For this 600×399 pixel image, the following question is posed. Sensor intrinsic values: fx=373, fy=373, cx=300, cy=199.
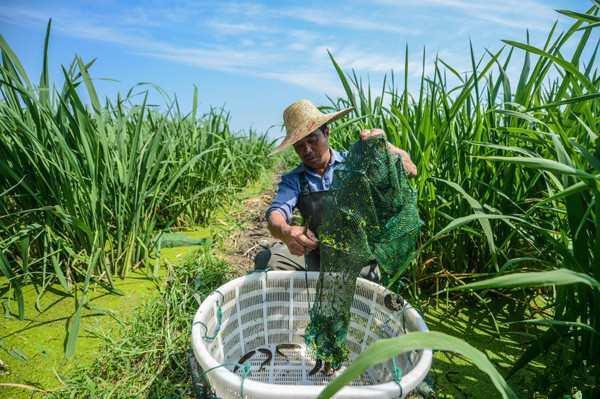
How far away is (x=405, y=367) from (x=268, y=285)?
0.53m

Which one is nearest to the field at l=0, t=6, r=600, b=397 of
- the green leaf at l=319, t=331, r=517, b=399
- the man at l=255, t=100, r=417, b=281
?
the man at l=255, t=100, r=417, b=281

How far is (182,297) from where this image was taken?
1452mm

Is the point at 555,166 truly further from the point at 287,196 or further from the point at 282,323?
the point at 282,323

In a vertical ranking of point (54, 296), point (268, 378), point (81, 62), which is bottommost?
point (268, 378)

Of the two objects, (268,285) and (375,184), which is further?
(268,285)

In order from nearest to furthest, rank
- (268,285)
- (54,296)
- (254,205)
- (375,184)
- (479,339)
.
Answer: (375,184)
(479,339)
(268,285)
(54,296)
(254,205)

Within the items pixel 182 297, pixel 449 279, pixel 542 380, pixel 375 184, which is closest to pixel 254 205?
pixel 182 297

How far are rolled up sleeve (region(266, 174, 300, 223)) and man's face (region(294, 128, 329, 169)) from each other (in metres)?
0.09

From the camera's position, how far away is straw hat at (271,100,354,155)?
1.27m

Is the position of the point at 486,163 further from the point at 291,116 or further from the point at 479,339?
the point at 291,116

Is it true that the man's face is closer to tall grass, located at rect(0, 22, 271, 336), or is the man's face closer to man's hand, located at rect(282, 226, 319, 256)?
man's hand, located at rect(282, 226, 319, 256)

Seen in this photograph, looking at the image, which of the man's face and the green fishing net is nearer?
the green fishing net

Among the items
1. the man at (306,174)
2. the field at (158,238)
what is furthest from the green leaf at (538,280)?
the man at (306,174)

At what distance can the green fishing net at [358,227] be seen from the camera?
1000mm
